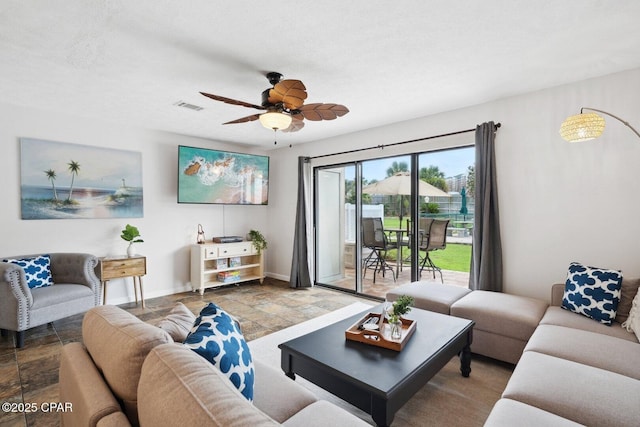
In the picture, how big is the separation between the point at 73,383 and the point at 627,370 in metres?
2.65

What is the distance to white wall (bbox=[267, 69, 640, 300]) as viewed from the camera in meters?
2.74

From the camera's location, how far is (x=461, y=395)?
7.22 ft

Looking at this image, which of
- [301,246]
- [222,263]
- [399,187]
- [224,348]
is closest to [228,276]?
[222,263]

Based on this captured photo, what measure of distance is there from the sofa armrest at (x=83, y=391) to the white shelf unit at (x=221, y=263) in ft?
11.4

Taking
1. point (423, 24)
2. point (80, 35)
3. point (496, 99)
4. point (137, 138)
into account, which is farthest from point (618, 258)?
point (137, 138)

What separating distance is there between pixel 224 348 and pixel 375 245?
3.71 metres

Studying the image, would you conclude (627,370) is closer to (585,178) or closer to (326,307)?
(585,178)

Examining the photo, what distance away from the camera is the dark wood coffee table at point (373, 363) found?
1558 millimetres

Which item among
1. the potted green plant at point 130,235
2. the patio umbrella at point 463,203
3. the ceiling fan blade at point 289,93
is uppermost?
the ceiling fan blade at point 289,93

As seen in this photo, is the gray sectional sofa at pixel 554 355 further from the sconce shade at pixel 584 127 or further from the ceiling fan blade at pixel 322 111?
the ceiling fan blade at pixel 322 111

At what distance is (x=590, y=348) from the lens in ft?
6.30

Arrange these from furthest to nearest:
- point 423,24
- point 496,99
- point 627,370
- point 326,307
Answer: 1. point 326,307
2. point 496,99
3. point 423,24
4. point 627,370

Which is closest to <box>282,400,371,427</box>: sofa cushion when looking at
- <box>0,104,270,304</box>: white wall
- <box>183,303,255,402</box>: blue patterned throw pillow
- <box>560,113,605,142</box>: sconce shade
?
<box>183,303,255,402</box>: blue patterned throw pillow

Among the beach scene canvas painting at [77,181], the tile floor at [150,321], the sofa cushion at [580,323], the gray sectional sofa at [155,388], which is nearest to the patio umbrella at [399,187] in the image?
the tile floor at [150,321]
